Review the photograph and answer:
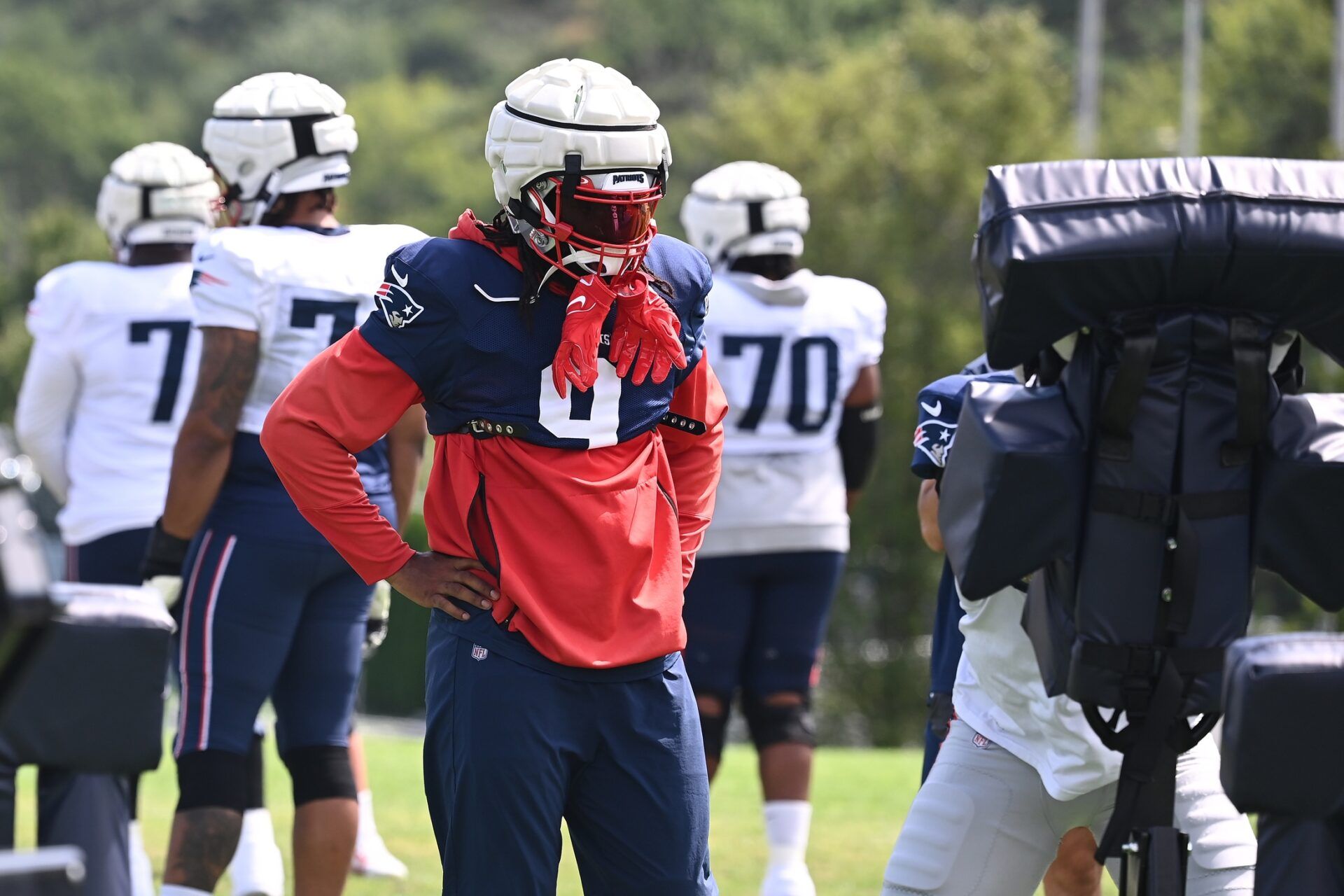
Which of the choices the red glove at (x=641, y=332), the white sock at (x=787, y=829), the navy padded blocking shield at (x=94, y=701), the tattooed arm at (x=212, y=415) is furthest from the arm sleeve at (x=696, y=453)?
the white sock at (x=787, y=829)

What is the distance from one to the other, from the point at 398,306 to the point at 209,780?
1740 mm

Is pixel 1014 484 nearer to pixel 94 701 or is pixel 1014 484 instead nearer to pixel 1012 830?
pixel 1012 830

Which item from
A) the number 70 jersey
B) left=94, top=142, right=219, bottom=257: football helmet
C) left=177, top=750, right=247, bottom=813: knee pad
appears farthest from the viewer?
the number 70 jersey

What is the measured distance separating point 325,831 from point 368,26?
9966cm

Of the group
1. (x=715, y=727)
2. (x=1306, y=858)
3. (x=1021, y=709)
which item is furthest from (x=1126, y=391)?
(x=715, y=727)

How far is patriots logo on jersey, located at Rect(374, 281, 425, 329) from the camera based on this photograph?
148 inches

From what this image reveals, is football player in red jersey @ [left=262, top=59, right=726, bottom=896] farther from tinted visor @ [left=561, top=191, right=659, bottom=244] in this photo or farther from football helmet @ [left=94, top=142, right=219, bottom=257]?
football helmet @ [left=94, top=142, right=219, bottom=257]

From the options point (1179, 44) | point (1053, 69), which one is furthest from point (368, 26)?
point (1053, 69)

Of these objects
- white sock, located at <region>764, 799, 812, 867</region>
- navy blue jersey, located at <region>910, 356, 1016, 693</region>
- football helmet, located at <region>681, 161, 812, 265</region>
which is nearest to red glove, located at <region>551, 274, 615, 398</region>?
navy blue jersey, located at <region>910, 356, 1016, 693</region>

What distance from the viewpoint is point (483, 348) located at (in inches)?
149

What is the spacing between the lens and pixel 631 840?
387 centimetres

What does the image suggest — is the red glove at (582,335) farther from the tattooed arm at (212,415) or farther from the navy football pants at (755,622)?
the navy football pants at (755,622)

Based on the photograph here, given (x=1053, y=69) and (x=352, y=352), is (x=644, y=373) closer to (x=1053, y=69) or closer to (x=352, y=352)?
(x=352, y=352)

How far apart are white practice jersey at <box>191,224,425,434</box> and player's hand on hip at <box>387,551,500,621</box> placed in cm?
130
